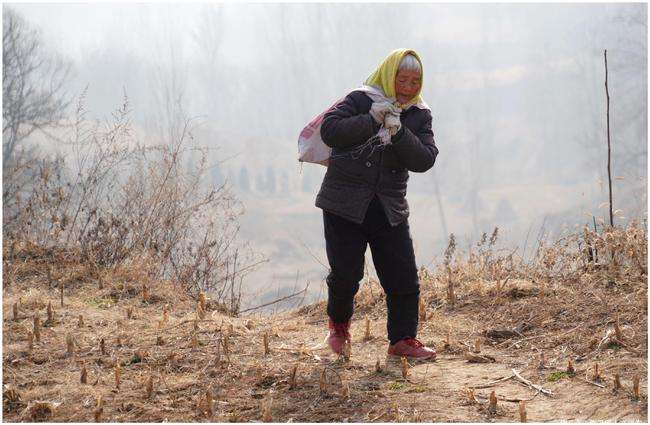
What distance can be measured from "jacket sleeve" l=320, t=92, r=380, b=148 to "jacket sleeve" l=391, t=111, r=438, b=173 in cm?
14

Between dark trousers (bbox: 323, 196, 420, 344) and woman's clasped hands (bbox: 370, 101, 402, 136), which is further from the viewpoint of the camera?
dark trousers (bbox: 323, 196, 420, 344)

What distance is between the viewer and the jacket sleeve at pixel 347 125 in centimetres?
351

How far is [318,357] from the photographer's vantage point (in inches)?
151

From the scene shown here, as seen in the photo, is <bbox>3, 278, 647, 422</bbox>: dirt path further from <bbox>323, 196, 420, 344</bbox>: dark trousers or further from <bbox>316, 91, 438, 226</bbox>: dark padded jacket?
<bbox>316, 91, 438, 226</bbox>: dark padded jacket

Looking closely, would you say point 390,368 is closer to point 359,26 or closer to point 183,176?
point 183,176

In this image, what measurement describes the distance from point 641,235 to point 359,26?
5257 cm

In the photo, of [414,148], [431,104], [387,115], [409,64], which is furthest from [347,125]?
[431,104]

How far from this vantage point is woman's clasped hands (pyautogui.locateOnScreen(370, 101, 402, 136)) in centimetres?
349

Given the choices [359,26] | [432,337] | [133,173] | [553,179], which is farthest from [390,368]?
[553,179]

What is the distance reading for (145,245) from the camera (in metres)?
6.36

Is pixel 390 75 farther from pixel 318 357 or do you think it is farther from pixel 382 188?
pixel 318 357

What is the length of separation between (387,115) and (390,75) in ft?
0.92

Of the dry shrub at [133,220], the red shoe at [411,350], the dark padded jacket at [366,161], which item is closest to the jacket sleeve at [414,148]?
the dark padded jacket at [366,161]

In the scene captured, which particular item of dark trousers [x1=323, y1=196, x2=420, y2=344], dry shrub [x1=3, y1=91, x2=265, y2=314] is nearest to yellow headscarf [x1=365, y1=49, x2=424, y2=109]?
dark trousers [x1=323, y1=196, x2=420, y2=344]
